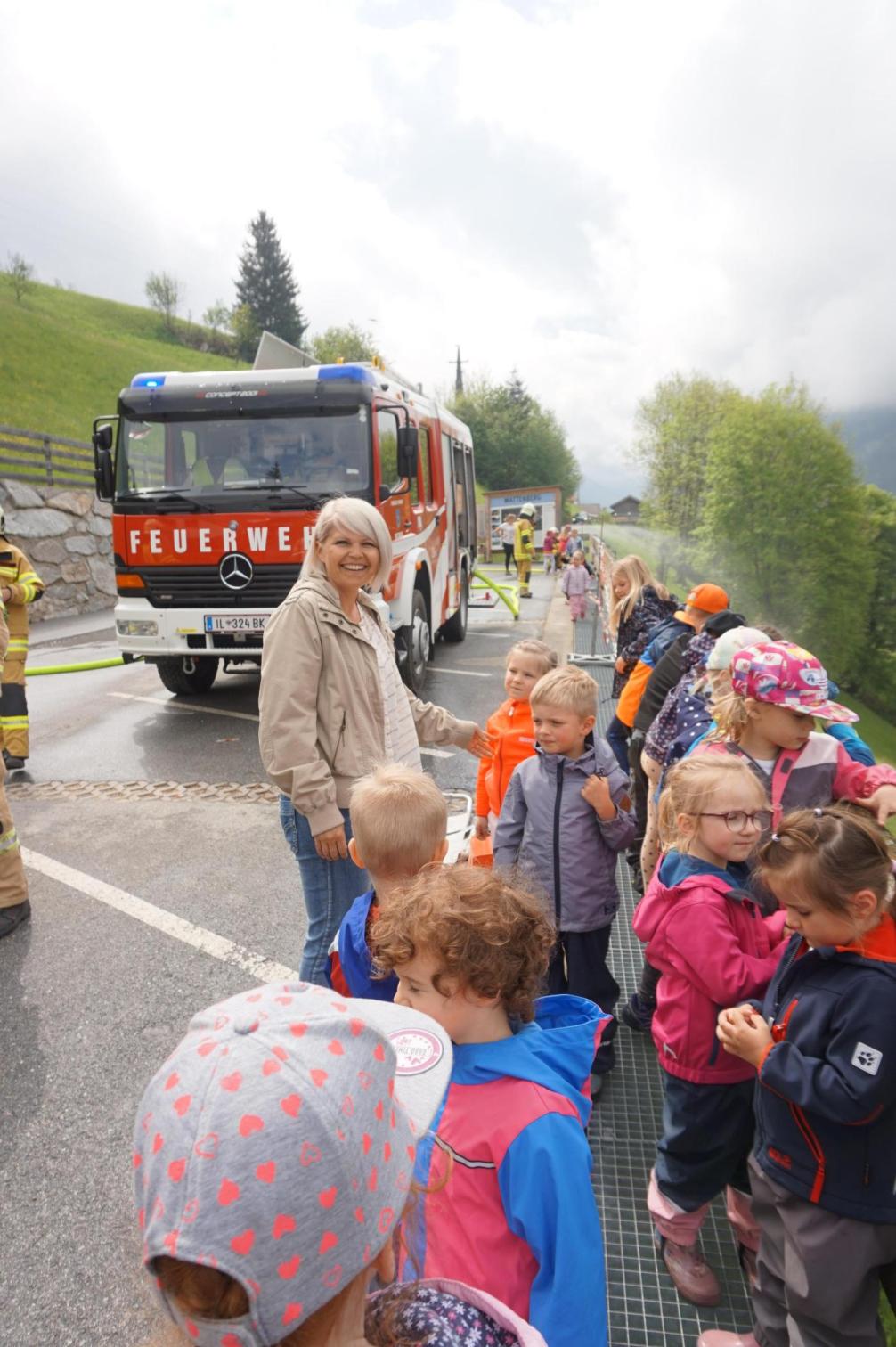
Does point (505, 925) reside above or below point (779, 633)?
below

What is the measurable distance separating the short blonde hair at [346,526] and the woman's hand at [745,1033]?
1.64 metres

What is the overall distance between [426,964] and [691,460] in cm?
4161

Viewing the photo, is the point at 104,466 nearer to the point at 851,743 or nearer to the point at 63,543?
the point at 851,743

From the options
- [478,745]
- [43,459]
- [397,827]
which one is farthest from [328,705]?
[43,459]

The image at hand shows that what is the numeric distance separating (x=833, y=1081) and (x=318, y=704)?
171cm

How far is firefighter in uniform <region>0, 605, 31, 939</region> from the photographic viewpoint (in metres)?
3.77

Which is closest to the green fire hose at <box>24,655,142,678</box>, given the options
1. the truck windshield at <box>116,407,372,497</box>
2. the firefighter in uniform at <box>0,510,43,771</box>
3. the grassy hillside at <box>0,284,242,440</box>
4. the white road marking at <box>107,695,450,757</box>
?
the white road marking at <box>107,695,450,757</box>

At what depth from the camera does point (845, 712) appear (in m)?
2.56

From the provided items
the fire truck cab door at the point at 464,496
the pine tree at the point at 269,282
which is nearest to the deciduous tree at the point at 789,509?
the fire truck cab door at the point at 464,496

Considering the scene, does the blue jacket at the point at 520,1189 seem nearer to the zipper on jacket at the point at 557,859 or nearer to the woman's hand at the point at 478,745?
the zipper on jacket at the point at 557,859

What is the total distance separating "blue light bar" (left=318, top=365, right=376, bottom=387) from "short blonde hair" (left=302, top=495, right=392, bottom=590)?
478 cm

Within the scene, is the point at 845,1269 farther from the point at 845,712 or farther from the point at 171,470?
the point at 171,470

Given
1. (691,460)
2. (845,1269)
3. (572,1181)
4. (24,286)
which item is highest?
(24,286)

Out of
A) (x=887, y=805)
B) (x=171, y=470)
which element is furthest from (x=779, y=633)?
(x=171, y=470)
